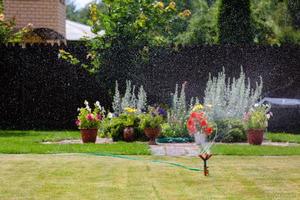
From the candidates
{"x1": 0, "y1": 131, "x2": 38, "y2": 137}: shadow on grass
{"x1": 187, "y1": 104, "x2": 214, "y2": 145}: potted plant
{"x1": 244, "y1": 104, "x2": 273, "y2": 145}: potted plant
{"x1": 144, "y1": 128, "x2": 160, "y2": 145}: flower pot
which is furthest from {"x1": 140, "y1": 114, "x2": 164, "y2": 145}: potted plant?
{"x1": 0, "y1": 131, "x2": 38, "y2": 137}: shadow on grass

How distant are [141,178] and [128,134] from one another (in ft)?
15.1

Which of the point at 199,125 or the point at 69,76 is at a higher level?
the point at 69,76

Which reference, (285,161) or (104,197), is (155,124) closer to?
(285,161)

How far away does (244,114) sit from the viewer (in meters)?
13.1

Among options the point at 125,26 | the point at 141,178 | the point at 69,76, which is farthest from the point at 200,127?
the point at 69,76

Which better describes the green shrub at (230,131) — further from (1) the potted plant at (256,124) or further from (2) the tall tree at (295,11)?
(2) the tall tree at (295,11)

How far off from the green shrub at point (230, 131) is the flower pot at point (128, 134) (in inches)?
58.9

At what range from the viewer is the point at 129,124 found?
12.8 meters

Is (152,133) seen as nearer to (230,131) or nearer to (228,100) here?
(230,131)

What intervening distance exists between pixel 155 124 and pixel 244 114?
189cm

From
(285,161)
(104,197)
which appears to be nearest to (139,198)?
(104,197)

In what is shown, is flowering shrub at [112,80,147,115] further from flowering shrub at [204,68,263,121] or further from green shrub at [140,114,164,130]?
flowering shrub at [204,68,263,121]

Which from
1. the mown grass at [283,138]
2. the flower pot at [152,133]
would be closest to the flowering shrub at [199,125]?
the flower pot at [152,133]

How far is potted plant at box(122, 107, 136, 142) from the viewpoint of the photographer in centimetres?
1270
